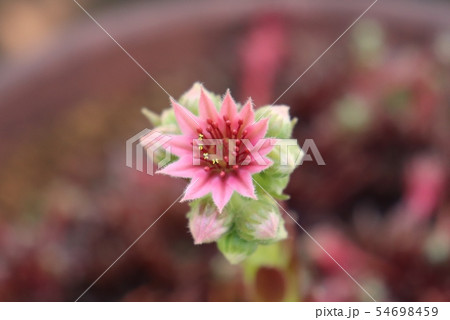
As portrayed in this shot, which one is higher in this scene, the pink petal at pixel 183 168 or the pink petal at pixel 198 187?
the pink petal at pixel 183 168

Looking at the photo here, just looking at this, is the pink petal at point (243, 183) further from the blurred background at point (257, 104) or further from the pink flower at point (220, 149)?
the blurred background at point (257, 104)

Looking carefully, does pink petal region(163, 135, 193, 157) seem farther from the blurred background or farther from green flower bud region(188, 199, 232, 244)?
the blurred background

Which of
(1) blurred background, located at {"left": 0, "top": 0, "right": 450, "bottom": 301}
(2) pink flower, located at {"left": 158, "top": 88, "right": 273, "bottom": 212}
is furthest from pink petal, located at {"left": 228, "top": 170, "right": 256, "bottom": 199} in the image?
(1) blurred background, located at {"left": 0, "top": 0, "right": 450, "bottom": 301}

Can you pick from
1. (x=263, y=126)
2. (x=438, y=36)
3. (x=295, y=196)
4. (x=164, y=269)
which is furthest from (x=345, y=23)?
(x=263, y=126)

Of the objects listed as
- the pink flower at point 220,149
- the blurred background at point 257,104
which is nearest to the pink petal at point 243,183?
the pink flower at point 220,149
